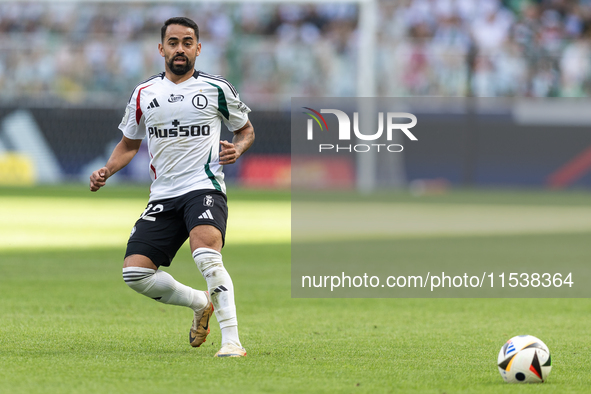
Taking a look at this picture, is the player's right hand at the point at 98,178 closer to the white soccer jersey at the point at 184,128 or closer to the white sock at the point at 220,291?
the white soccer jersey at the point at 184,128

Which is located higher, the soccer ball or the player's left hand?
the player's left hand

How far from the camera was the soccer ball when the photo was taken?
5242 mm

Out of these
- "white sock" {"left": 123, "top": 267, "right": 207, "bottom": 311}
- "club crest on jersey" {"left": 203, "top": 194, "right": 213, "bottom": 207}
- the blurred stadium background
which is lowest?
"white sock" {"left": 123, "top": 267, "right": 207, "bottom": 311}

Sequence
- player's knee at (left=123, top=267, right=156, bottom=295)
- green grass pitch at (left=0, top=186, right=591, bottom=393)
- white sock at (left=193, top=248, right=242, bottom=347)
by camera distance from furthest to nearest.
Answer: player's knee at (left=123, top=267, right=156, bottom=295) < white sock at (left=193, top=248, right=242, bottom=347) < green grass pitch at (left=0, top=186, right=591, bottom=393)

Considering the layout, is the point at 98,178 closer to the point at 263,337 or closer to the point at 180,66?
the point at 180,66

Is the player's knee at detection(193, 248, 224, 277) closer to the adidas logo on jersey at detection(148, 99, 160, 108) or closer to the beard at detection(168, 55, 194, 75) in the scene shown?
the adidas logo on jersey at detection(148, 99, 160, 108)

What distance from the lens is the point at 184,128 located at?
251 inches

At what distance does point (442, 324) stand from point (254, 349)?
7.01ft

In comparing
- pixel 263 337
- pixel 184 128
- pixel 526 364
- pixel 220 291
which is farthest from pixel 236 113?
pixel 526 364

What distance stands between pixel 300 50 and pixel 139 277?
24312mm

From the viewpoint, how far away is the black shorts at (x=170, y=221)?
6234 mm

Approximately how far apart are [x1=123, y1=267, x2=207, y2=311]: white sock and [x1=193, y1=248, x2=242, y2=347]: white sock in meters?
0.42

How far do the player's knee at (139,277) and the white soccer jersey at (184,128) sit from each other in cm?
53

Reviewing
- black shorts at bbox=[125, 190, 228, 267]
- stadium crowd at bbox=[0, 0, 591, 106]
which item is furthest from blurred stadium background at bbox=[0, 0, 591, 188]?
black shorts at bbox=[125, 190, 228, 267]
